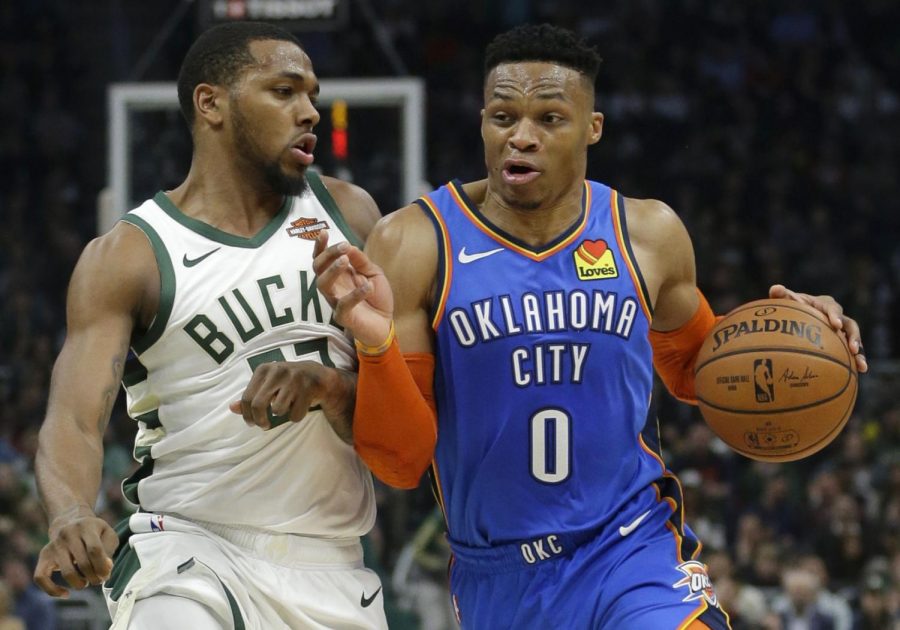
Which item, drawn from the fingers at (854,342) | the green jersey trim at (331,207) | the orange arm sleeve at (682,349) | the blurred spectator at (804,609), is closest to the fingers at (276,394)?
the green jersey trim at (331,207)

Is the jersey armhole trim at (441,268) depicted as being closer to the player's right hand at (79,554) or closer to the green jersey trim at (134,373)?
the green jersey trim at (134,373)

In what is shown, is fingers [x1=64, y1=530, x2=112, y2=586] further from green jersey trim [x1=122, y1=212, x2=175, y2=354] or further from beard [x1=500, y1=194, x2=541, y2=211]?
beard [x1=500, y1=194, x2=541, y2=211]

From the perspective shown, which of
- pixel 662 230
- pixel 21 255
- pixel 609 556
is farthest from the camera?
pixel 21 255

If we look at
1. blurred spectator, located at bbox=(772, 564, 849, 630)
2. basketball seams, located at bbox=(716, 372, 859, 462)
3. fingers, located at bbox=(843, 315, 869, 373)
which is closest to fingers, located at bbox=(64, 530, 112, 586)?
basketball seams, located at bbox=(716, 372, 859, 462)

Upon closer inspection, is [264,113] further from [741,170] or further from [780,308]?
[741,170]

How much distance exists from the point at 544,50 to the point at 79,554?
177cm

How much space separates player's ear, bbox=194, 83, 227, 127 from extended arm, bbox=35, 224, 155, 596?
0.39 metres

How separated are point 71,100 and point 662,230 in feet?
38.4

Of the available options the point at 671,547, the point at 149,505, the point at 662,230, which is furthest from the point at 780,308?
the point at 149,505

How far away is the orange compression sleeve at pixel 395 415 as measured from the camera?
145 inches

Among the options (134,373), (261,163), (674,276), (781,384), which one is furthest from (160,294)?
(781,384)

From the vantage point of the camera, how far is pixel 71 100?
582 inches

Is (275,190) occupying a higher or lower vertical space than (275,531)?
higher

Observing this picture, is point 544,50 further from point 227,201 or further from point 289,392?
point 289,392
